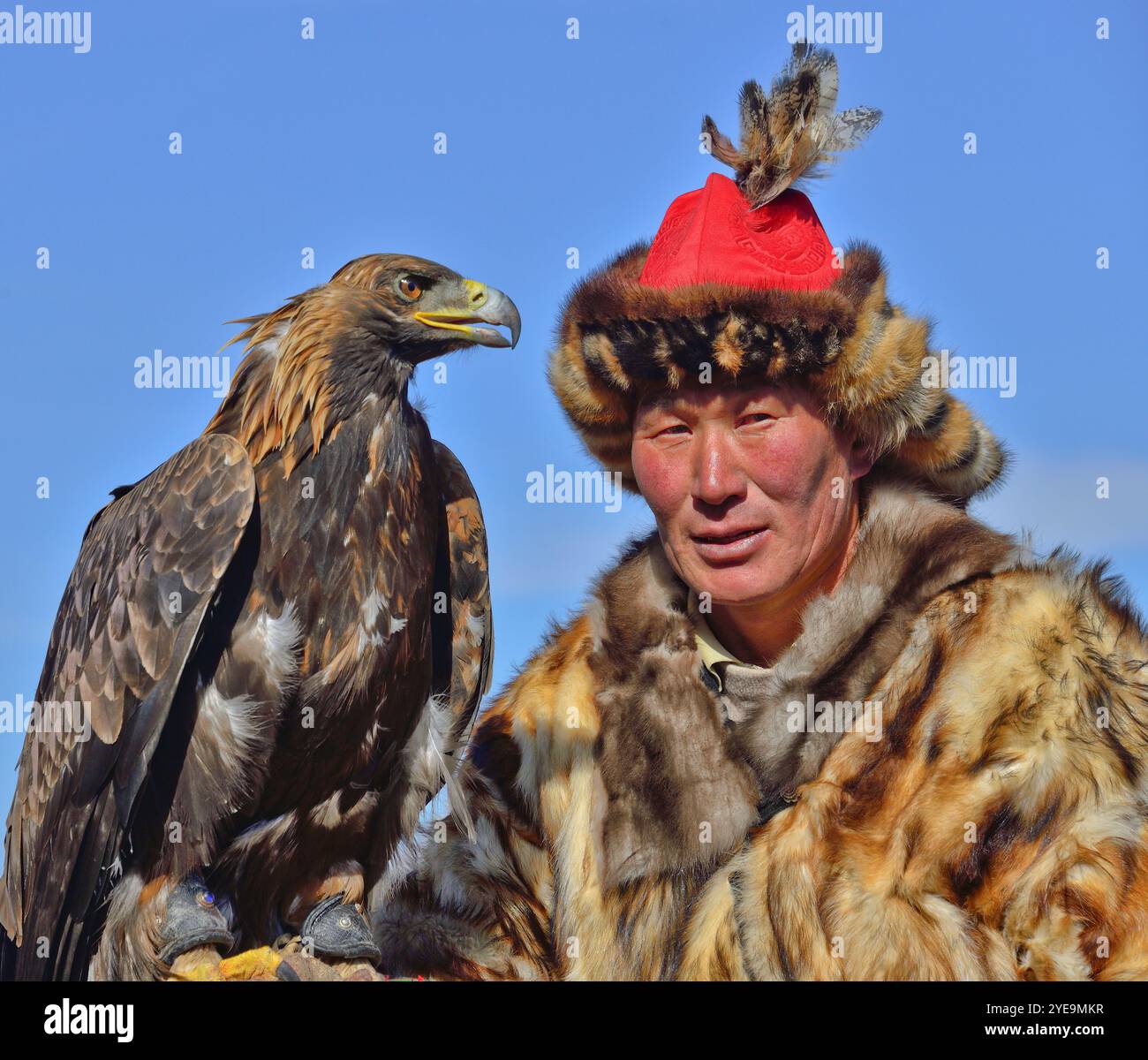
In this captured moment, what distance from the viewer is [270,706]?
3570 millimetres

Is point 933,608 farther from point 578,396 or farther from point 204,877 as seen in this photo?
point 204,877

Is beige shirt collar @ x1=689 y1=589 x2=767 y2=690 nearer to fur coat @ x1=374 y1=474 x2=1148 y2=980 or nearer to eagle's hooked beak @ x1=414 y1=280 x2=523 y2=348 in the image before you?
fur coat @ x1=374 y1=474 x2=1148 y2=980

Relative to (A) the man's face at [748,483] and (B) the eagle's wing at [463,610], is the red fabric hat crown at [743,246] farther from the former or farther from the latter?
(B) the eagle's wing at [463,610]

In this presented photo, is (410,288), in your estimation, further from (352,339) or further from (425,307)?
(352,339)

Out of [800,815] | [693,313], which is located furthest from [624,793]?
[693,313]

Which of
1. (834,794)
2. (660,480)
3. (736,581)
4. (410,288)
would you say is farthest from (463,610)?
(834,794)

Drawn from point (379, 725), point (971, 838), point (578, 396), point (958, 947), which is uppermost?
point (578, 396)

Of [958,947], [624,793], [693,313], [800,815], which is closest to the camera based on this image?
[958,947]

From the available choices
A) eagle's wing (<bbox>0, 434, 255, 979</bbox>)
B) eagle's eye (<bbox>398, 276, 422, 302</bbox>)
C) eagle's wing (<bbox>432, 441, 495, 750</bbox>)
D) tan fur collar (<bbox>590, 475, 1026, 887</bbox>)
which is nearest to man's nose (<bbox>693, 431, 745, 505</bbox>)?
tan fur collar (<bbox>590, 475, 1026, 887</bbox>)

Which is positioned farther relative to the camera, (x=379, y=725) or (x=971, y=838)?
(x=379, y=725)

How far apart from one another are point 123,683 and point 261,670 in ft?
1.32

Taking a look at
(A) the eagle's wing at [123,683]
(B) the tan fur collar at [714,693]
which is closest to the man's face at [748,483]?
(B) the tan fur collar at [714,693]

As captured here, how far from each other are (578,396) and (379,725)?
3.93 feet

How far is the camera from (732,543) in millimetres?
3814
